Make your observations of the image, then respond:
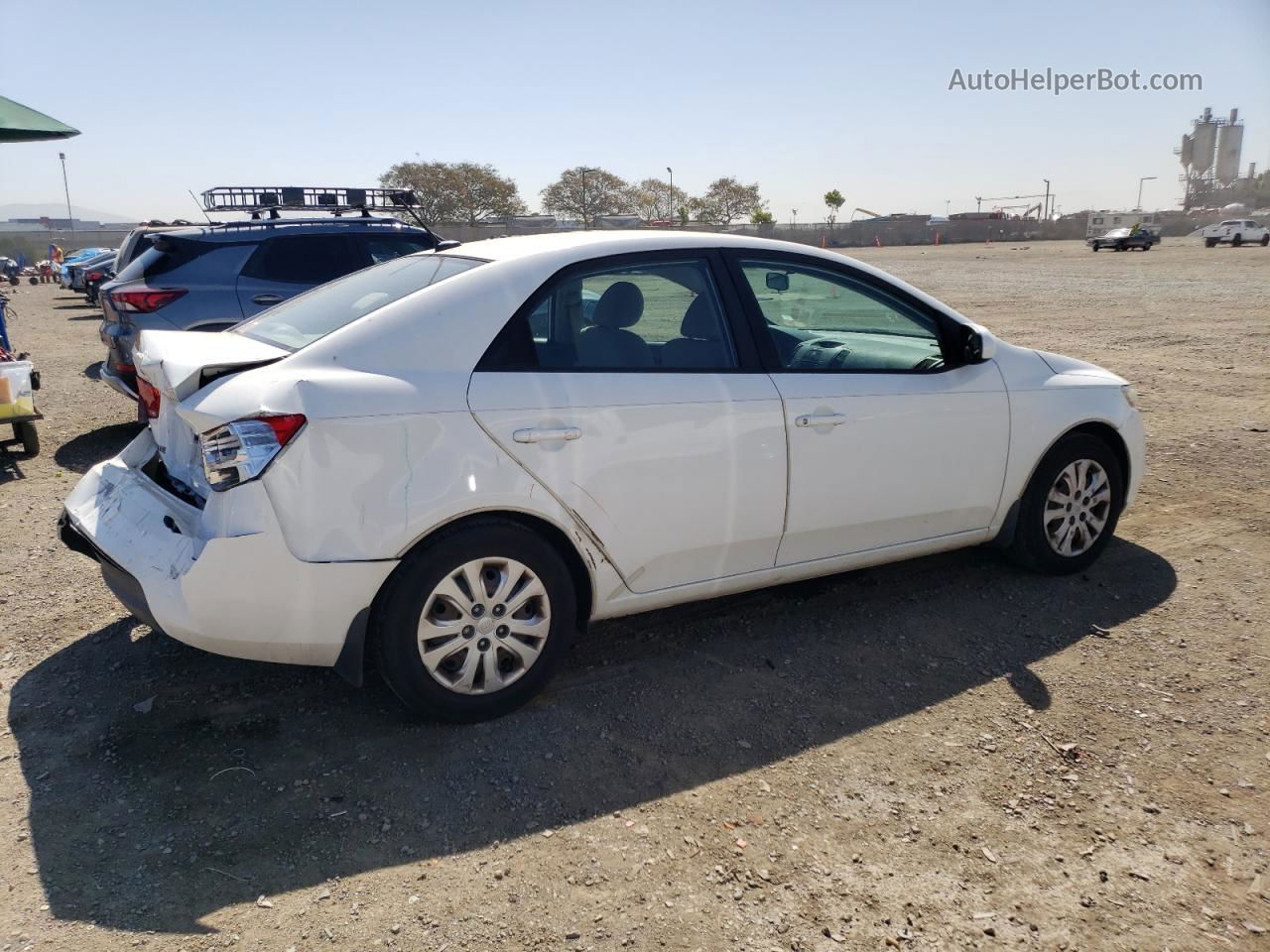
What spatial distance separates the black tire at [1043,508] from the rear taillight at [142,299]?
6342mm

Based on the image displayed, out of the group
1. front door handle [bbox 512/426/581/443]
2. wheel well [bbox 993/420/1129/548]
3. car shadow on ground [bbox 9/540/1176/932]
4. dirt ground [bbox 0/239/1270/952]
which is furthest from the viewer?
wheel well [bbox 993/420/1129/548]

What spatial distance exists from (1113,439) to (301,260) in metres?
6.18

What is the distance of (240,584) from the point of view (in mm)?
3002

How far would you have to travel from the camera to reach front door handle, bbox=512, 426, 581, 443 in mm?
3252

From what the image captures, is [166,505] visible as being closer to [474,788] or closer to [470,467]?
[470,467]

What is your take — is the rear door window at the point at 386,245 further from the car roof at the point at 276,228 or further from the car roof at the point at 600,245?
the car roof at the point at 600,245

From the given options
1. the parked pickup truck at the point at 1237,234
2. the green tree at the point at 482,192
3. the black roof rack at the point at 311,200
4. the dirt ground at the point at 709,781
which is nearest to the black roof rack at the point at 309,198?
the black roof rack at the point at 311,200

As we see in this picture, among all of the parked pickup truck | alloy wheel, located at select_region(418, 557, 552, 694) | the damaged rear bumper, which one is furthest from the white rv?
the damaged rear bumper

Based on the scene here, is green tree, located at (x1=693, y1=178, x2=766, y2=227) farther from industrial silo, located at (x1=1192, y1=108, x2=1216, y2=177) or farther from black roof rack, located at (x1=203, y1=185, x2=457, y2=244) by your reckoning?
black roof rack, located at (x1=203, y1=185, x2=457, y2=244)

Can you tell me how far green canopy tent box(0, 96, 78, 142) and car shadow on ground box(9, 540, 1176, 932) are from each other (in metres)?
5.04

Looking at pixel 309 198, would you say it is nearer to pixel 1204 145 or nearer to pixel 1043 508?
pixel 1043 508

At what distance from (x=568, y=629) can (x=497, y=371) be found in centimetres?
97

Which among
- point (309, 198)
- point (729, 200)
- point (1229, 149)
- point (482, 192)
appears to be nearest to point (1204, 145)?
point (1229, 149)

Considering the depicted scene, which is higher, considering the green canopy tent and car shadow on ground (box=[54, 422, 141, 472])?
the green canopy tent
